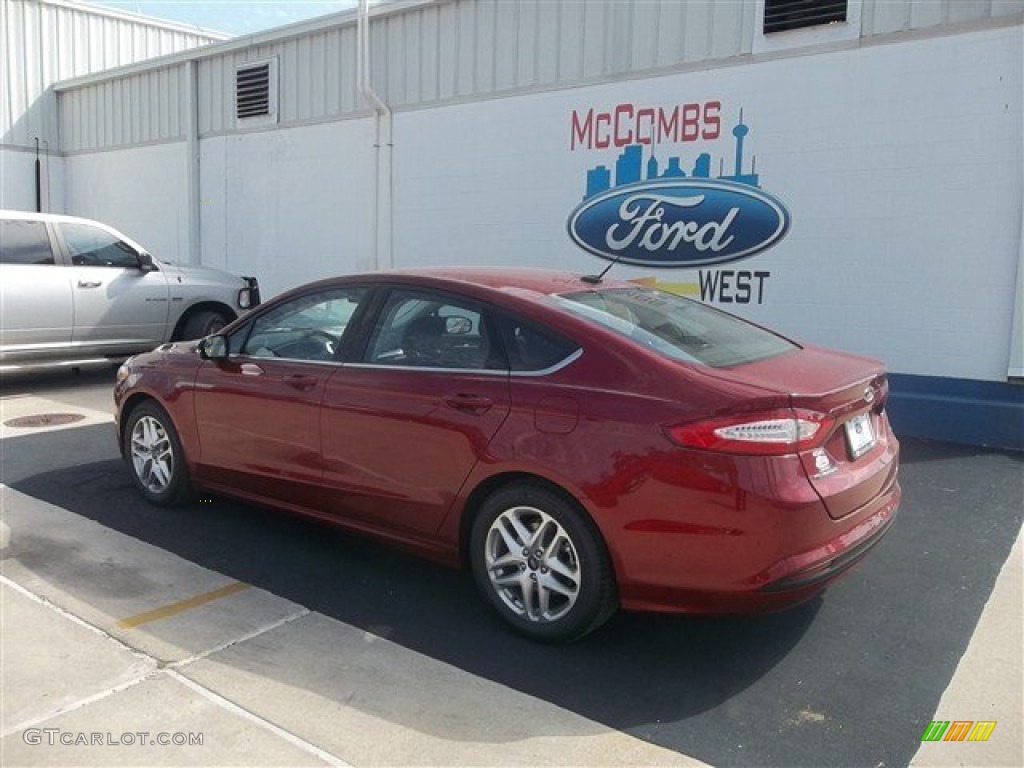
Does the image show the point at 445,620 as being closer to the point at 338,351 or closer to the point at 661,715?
the point at 661,715

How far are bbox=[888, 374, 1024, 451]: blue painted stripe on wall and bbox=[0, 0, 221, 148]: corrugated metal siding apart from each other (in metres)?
13.4

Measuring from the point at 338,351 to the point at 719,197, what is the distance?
5.16 m

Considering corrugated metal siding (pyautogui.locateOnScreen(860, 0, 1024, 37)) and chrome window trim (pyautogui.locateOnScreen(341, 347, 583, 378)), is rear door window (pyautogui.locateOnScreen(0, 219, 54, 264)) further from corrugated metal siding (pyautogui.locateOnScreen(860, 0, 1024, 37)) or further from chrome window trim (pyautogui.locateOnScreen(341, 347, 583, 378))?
corrugated metal siding (pyautogui.locateOnScreen(860, 0, 1024, 37))

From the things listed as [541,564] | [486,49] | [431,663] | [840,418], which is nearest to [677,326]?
[840,418]

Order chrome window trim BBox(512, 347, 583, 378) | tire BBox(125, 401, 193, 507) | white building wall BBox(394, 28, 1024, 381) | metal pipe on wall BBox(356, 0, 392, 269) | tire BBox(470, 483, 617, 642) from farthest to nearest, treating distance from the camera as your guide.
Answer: metal pipe on wall BBox(356, 0, 392, 269), white building wall BBox(394, 28, 1024, 381), tire BBox(125, 401, 193, 507), chrome window trim BBox(512, 347, 583, 378), tire BBox(470, 483, 617, 642)

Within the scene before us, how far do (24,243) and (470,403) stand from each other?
7152 mm

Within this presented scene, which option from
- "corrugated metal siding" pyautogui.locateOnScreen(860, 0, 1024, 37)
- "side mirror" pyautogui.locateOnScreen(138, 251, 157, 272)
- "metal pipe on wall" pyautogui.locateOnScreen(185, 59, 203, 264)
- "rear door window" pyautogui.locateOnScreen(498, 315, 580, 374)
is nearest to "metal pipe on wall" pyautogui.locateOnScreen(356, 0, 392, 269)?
"side mirror" pyautogui.locateOnScreen(138, 251, 157, 272)

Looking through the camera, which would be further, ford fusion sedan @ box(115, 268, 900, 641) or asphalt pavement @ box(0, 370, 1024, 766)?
ford fusion sedan @ box(115, 268, 900, 641)

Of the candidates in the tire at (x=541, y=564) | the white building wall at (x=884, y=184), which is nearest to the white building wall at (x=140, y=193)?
the white building wall at (x=884, y=184)

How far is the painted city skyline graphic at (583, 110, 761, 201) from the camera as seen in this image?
8.32m

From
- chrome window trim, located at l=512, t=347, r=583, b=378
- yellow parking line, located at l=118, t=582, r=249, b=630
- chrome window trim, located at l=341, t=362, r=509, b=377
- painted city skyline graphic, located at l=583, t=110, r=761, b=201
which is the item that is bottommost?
yellow parking line, located at l=118, t=582, r=249, b=630

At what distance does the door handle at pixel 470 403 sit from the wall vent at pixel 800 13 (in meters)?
5.82

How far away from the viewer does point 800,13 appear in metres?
7.87

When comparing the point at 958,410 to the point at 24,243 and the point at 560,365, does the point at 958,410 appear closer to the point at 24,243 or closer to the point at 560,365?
the point at 560,365
